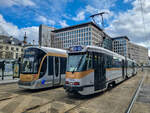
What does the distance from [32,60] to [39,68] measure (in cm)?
83

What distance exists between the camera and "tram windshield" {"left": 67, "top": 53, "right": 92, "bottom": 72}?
272 inches

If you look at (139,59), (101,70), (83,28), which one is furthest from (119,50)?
(101,70)

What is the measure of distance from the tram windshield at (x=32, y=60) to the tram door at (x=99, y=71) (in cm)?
427

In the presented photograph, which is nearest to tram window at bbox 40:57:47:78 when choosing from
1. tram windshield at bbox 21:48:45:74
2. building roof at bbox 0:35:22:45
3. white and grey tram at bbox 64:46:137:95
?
tram windshield at bbox 21:48:45:74

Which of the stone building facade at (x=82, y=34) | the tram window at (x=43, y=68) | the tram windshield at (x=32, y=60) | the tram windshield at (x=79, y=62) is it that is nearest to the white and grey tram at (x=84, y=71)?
the tram windshield at (x=79, y=62)

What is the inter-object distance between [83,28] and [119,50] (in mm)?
→ 49303

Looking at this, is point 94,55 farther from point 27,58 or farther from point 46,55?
point 27,58

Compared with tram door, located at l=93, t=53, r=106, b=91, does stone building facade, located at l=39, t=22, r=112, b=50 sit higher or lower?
higher

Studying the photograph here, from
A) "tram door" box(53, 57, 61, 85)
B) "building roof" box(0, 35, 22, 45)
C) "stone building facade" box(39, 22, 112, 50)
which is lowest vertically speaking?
"tram door" box(53, 57, 61, 85)

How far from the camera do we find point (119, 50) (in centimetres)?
11088

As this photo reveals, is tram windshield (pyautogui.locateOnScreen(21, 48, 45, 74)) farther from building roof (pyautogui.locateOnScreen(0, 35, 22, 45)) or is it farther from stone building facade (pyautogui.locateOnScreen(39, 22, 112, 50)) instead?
stone building facade (pyautogui.locateOnScreen(39, 22, 112, 50))

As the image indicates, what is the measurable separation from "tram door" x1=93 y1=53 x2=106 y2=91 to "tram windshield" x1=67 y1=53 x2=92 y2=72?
621mm

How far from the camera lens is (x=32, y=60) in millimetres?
8883

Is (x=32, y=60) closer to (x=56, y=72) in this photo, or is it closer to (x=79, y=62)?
(x=56, y=72)
